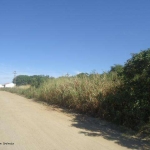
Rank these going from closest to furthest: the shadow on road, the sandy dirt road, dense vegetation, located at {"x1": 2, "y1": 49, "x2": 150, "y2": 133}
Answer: the sandy dirt road
the shadow on road
dense vegetation, located at {"x1": 2, "y1": 49, "x2": 150, "y2": 133}

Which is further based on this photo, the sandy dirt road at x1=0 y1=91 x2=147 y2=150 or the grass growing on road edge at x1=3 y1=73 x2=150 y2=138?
the grass growing on road edge at x1=3 y1=73 x2=150 y2=138

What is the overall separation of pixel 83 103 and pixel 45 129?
189 inches

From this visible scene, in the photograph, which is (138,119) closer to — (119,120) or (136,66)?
(119,120)

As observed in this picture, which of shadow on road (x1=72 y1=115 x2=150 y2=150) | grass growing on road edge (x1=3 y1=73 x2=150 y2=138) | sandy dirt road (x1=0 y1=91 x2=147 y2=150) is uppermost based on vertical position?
grass growing on road edge (x1=3 y1=73 x2=150 y2=138)

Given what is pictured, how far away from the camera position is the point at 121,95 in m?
8.93

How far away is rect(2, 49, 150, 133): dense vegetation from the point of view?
802 cm

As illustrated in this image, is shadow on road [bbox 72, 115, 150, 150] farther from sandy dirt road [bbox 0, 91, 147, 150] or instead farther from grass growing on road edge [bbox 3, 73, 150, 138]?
grass growing on road edge [bbox 3, 73, 150, 138]

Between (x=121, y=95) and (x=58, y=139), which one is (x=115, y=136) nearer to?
(x=58, y=139)

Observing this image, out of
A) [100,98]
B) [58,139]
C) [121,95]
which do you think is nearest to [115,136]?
[58,139]

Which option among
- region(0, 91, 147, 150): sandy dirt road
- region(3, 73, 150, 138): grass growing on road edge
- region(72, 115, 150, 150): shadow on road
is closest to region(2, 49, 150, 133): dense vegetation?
region(3, 73, 150, 138): grass growing on road edge

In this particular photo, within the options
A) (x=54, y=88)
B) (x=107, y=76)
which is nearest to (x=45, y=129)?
(x=107, y=76)

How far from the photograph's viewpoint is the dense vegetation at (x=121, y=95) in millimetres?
8016

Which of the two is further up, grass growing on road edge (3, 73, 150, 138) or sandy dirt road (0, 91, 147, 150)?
grass growing on road edge (3, 73, 150, 138)

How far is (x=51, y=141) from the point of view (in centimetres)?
600
